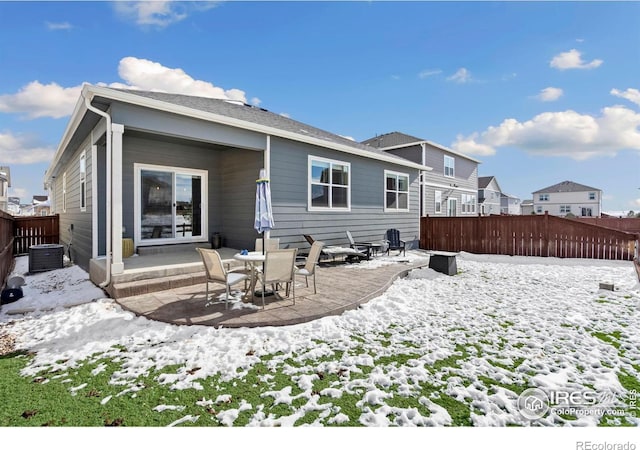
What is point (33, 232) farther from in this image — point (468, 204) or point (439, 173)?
point (468, 204)

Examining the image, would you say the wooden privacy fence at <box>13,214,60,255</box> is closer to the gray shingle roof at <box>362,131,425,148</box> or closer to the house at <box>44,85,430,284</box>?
the house at <box>44,85,430,284</box>

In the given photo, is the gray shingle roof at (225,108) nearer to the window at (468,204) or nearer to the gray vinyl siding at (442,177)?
the gray vinyl siding at (442,177)

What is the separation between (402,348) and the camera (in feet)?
10.8

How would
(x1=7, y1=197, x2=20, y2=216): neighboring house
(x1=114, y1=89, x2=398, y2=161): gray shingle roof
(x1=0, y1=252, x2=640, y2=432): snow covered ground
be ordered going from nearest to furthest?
1. (x1=0, y1=252, x2=640, y2=432): snow covered ground
2. (x1=114, y1=89, x2=398, y2=161): gray shingle roof
3. (x1=7, y1=197, x2=20, y2=216): neighboring house

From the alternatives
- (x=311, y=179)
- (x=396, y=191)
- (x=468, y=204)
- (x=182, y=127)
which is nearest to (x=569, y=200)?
(x=468, y=204)

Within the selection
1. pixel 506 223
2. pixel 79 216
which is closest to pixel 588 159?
pixel 506 223

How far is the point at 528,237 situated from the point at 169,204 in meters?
11.7

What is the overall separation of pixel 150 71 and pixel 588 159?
73.6 feet

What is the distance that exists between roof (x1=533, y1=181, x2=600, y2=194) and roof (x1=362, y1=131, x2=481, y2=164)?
31.9 meters

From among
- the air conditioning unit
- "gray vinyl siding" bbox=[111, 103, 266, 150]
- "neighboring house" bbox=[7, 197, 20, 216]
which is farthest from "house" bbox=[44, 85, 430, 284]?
"neighboring house" bbox=[7, 197, 20, 216]

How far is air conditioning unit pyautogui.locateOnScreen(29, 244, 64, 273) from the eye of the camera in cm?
753

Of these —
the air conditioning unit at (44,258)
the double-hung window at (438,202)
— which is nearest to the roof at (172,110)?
the air conditioning unit at (44,258)

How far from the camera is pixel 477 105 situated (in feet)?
43.4

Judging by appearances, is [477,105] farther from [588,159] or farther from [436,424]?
[436,424]
